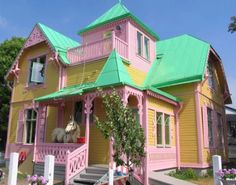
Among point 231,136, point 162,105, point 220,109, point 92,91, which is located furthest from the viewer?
point 231,136

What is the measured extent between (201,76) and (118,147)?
8681 millimetres

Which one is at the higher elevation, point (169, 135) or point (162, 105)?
point (162, 105)

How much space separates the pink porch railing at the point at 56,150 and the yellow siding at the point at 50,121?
234 cm

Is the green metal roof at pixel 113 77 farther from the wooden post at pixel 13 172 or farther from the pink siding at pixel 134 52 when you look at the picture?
the wooden post at pixel 13 172

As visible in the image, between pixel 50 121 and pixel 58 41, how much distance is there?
16.9 feet

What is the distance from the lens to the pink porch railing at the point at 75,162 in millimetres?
11141

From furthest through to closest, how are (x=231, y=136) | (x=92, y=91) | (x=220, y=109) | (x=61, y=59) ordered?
(x=231, y=136) < (x=220, y=109) < (x=61, y=59) < (x=92, y=91)

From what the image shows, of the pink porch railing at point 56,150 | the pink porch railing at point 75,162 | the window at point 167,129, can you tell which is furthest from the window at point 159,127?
the pink porch railing at point 56,150

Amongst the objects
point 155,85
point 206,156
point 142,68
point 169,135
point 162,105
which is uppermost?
point 142,68

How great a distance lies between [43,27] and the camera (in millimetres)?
18391

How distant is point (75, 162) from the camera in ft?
38.1

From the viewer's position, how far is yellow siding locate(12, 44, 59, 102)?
1720 centimetres

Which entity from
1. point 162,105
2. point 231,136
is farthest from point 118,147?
point 231,136

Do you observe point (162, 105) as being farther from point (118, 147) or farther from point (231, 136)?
point (231, 136)
